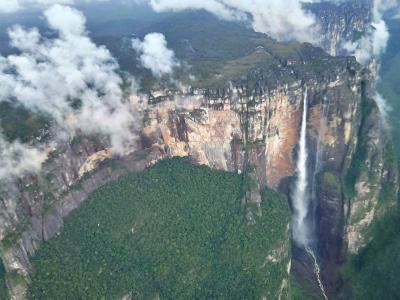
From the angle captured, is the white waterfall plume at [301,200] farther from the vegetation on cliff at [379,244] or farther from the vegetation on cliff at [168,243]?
the vegetation on cliff at [379,244]

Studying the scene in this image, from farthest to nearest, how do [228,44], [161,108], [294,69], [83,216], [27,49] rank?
[228,44] < [27,49] < [294,69] < [161,108] < [83,216]

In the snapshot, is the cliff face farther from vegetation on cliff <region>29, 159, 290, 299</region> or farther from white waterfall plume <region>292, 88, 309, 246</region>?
vegetation on cliff <region>29, 159, 290, 299</region>

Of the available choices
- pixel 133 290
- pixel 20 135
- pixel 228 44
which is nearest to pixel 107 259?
pixel 133 290

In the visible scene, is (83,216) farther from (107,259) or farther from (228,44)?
(228,44)

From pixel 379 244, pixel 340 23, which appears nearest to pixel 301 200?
pixel 379 244

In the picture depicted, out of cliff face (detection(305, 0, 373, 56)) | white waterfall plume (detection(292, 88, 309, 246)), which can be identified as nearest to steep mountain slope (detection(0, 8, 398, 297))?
white waterfall plume (detection(292, 88, 309, 246))

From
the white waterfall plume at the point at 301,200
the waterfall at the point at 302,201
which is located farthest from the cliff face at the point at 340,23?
the white waterfall plume at the point at 301,200
